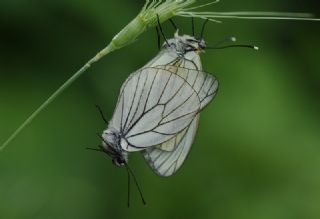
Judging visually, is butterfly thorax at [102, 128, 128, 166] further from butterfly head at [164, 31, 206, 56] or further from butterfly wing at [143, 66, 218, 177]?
butterfly head at [164, 31, 206, 56]

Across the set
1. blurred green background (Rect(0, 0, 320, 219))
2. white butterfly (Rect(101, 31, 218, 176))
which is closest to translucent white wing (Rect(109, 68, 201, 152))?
white butterfly (Rect(101, 31, 218, 176))

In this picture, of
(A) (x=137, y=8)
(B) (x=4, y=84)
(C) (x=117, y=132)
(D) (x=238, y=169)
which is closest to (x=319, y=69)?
(D) (x=238, y=169)

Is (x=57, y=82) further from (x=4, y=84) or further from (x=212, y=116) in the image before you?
(x=212, y=116)

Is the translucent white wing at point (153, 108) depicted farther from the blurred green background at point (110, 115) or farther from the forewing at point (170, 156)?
the blurred green background at point (110, 115)

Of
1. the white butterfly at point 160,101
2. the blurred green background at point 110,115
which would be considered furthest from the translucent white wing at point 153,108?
the blurred green background at point 110,115

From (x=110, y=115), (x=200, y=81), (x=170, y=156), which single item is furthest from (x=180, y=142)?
(x=110, y=115)

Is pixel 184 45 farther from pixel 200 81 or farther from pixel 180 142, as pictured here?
pixel 180 142

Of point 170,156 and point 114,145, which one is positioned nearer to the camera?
point 114,145
